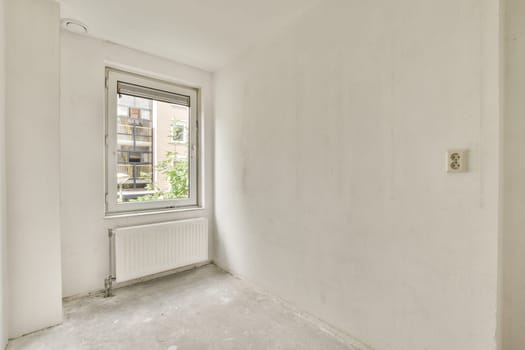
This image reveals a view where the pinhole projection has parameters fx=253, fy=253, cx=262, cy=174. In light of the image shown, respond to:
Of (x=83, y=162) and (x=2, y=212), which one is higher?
(x=83, y=162)

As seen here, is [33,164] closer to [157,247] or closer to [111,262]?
[111,262]

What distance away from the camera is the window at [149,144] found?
2734 mm

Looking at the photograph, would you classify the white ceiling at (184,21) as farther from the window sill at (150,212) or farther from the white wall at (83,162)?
the window sill at (150,212)

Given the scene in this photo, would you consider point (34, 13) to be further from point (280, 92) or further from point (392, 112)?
point (392, 112)

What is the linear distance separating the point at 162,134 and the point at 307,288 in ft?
7.76

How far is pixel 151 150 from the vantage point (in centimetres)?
302

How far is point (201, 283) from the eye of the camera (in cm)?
284

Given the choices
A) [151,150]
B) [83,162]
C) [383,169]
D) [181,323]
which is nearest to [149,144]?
[151,150]

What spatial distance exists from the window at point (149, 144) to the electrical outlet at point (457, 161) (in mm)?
2753

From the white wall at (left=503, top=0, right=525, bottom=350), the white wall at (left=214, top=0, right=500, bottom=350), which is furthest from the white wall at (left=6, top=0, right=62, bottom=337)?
the white wall at (left=503, top=0, right=525, bottom=350)

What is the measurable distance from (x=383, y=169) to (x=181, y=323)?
198cm

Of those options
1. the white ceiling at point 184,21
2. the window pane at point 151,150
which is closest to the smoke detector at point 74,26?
the white ceiling at point 184,21

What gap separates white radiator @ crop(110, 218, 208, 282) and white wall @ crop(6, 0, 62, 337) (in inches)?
22.8

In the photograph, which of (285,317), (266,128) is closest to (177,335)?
(285,317)
